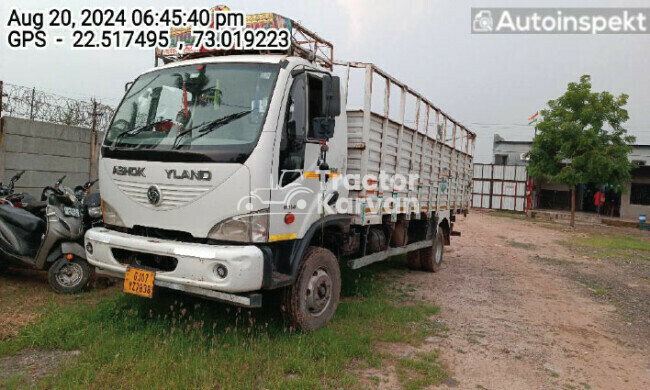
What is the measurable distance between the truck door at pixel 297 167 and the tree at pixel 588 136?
17039 millimetres

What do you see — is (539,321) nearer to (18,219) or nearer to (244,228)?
(244,228)

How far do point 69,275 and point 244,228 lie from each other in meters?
2.83

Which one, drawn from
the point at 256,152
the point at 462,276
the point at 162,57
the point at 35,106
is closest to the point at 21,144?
the point at 35,106

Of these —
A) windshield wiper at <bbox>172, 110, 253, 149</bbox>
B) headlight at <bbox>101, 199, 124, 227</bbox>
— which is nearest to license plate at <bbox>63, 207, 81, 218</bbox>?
headlight at <bbox>101, 199, 124, 227</bbox>

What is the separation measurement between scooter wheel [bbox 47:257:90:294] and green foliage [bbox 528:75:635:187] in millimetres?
18178

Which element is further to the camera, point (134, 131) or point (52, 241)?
point (52, 241)

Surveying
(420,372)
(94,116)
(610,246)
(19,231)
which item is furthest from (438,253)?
(610,246)

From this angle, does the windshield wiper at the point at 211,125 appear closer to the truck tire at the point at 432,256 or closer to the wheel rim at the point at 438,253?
the truck tire at the point at 432,256

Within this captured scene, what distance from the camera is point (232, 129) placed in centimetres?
365

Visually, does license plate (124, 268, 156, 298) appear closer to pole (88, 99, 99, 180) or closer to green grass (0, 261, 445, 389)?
green grass (0, 261, 445, 389)

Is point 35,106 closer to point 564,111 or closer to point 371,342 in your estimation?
point 371,342

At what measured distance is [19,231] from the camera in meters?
5.15

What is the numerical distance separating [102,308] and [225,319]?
1.18 m

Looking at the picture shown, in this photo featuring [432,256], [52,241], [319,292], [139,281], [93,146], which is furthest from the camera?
[93,146]
